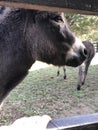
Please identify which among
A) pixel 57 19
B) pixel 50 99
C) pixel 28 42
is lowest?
pixel 50 99

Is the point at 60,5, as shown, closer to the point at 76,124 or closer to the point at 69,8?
the point at 69,8

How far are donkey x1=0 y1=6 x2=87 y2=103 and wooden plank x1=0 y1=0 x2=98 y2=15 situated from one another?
1.09 m

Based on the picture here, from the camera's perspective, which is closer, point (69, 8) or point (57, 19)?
point (69, 8)

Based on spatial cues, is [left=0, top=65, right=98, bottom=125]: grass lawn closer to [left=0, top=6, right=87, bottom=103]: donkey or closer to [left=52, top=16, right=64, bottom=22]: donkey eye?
[left=0, top=6, right=87, bottom=103]: donkey

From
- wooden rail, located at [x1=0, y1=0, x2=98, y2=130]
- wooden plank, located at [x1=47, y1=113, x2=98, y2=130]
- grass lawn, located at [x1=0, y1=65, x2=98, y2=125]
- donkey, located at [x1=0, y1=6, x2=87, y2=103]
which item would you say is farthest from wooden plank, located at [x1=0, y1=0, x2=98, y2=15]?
grass lawn, located at [x1=0, y1=65, x2=98, y2=125]

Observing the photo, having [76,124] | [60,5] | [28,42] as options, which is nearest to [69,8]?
[60,5]

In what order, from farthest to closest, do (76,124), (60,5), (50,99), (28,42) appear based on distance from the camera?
(50,99) → (28,42) → (76,124) → (60,5)

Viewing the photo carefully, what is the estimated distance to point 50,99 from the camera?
5.39 metres

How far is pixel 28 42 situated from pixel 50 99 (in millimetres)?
3348

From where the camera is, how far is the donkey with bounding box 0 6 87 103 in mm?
2133

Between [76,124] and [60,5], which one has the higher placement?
[60,5]

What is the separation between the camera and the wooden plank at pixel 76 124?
1.12 m

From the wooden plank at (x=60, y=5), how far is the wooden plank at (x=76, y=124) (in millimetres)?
475

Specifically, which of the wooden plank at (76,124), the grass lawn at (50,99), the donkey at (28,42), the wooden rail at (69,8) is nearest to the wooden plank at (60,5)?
the wooden rail at (69,8)
